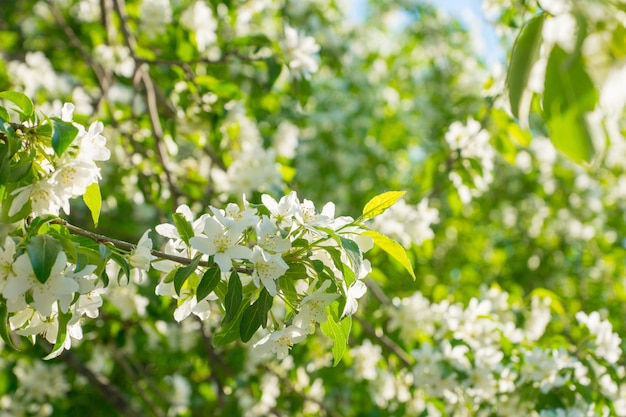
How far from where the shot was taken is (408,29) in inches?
286

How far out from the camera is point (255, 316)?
4.31 feet

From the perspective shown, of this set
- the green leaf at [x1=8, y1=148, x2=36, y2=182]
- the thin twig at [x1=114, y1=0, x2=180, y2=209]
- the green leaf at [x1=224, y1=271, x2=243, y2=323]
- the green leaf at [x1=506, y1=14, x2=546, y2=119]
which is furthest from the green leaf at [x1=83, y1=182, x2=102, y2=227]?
the thin twig at [x1=114, y1=0, x2=180, y2=209]

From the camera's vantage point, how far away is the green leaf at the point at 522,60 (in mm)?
741

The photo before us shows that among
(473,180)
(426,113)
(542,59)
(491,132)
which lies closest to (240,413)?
(473,180)

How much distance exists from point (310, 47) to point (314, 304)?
71.3 inches

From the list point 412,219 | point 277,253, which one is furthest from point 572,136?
point 412,219

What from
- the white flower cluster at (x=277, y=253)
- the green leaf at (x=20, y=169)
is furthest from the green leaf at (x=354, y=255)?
the green leaf at (x=20, y=169)

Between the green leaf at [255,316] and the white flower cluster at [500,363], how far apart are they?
4.50 ft

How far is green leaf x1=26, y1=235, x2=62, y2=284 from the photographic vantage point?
3.59 feet

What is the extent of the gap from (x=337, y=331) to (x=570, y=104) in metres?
0.80

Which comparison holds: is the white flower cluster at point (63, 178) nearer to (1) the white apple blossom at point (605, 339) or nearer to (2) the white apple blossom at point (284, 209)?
(2) the white apple blossom at point (284, 209)

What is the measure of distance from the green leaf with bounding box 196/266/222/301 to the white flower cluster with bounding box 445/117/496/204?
2.06 m

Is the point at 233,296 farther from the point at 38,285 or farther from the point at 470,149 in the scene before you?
the point at 470,149

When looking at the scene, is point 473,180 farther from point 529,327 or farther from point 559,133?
point 559,133
